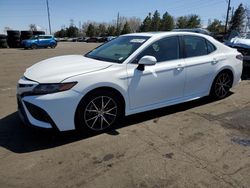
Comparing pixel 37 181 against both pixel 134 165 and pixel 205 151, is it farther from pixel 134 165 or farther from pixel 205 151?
pixel 205 151

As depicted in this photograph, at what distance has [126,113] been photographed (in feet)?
14.1

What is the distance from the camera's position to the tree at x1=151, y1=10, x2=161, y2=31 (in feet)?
293

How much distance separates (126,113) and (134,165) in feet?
4.01

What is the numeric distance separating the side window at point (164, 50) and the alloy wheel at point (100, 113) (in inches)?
37.6

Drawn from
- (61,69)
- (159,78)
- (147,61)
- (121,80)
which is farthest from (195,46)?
(61,69)

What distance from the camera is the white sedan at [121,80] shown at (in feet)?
12.0

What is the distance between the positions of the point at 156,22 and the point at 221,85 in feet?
291

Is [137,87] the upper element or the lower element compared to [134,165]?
upper

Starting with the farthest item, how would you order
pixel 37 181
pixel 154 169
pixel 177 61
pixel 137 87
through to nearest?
pixel 177 61 → pixel 137 87 → pixel 154 169 → pixel 37 181

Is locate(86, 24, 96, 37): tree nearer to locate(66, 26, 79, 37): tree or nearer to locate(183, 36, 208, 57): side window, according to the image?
locate(66, 26, 79, 37): tree

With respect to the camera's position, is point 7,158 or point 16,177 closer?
point 16,177

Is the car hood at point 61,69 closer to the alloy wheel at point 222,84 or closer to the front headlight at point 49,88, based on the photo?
the front headlight at point 49,88

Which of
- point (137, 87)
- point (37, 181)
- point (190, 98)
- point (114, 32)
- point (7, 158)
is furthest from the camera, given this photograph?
point (114, 32)

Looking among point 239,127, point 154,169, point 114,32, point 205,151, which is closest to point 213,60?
point 239,127
